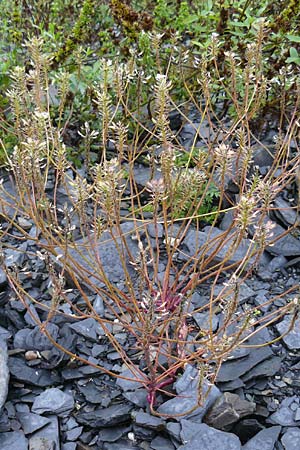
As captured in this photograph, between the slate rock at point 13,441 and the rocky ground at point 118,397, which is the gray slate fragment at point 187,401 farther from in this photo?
the slate rock at point 13,441

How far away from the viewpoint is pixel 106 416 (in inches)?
89.0

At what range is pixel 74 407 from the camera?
2342 mm

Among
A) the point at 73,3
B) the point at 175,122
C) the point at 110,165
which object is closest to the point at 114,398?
the point at 110,165

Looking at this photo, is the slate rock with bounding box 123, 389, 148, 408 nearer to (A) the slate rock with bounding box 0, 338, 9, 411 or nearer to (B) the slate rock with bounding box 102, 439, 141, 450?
(B) the slate rock with bounding box 102, 439, 141, 450

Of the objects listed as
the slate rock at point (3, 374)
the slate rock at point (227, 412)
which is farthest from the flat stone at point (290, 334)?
the slate rock at point (3, 374)

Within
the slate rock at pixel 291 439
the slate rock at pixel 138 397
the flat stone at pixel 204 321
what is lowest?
the slate rock at pixel 291 439

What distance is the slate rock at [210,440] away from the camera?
211 centimetres

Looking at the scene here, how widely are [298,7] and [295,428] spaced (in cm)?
208

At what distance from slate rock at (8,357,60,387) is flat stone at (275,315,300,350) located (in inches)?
35.6

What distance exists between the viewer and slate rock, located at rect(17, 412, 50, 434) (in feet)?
7.39

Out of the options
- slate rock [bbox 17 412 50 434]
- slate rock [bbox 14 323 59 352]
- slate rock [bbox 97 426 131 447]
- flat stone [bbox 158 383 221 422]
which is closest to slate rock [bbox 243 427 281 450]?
flat stone [bbox 158 383 221 422]

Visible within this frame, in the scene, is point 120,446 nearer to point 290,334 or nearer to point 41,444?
point 41,444

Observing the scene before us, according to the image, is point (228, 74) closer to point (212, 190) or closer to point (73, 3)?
point (212, 190)

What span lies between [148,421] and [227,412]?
28 cm
